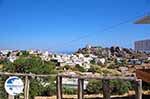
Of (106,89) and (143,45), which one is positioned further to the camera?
(143,45)

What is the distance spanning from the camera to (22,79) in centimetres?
941

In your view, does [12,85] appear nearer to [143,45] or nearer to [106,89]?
[106,89]

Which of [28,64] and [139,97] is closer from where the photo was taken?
[139,97]

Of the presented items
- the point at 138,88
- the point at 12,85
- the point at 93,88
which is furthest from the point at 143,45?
the point at 138,88

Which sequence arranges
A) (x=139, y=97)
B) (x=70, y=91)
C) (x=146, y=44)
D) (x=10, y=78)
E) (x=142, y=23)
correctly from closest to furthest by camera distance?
(x=139, y=97)
(x=10, y=78)
(x=146, y=44)
(x=142, y=23)
(x=70, y=91)

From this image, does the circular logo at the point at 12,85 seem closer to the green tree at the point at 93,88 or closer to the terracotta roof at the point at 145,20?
the terracotta roof at the point at 145,20

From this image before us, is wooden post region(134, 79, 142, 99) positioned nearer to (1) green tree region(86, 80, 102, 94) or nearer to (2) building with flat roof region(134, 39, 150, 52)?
(2) building with flat roof region(134, 39, 150, 52)

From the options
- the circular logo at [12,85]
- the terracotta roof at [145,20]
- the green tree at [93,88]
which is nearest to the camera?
the circular logo at [12,85]

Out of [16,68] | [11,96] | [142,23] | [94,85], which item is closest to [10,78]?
[11,96]

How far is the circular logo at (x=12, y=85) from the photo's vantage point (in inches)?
340

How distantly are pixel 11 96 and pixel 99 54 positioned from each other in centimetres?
8512

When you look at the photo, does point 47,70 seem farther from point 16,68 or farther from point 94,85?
point 94,85

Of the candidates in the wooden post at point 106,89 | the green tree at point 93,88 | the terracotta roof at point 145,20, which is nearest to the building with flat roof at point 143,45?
the terracotta roof at point 145,20

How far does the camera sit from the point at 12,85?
8688mm
